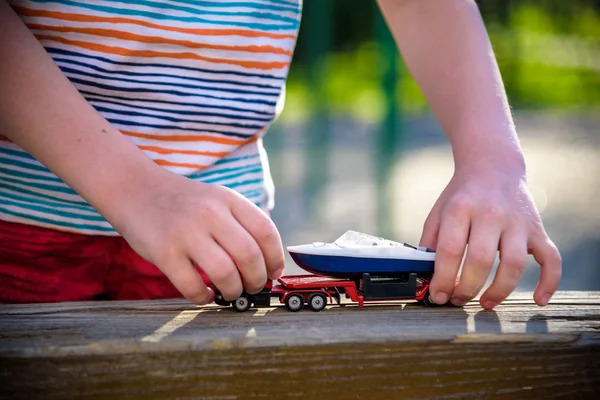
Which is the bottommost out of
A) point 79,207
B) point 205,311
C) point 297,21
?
point 205,311

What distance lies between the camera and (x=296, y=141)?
21.2 feet

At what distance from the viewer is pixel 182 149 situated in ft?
4.41

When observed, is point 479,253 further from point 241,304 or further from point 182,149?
point 182,149

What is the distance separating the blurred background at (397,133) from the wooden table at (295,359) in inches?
135

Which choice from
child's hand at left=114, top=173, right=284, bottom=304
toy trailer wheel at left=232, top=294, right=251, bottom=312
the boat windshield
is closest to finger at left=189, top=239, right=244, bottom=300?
child's hand at left=114, top=173, right=284, bottom=304

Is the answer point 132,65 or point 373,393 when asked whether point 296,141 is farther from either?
point 373,393

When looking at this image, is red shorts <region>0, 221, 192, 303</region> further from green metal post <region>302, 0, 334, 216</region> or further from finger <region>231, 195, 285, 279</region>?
green metal post <region>302, 0, 334, 216</region>

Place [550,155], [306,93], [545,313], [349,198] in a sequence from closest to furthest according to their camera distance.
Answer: [545,313], [306,93], [349,198], [550,155]

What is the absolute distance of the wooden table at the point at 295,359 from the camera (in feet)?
2.60

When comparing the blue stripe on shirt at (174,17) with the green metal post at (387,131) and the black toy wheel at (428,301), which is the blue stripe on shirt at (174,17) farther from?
the green metal post at (387,131)

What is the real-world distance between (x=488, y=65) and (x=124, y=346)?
78 cm

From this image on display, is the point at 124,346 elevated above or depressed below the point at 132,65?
below

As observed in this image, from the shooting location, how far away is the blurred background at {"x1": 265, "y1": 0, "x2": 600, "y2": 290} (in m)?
4.80

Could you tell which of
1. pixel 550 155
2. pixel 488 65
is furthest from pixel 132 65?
pixel 550 155
